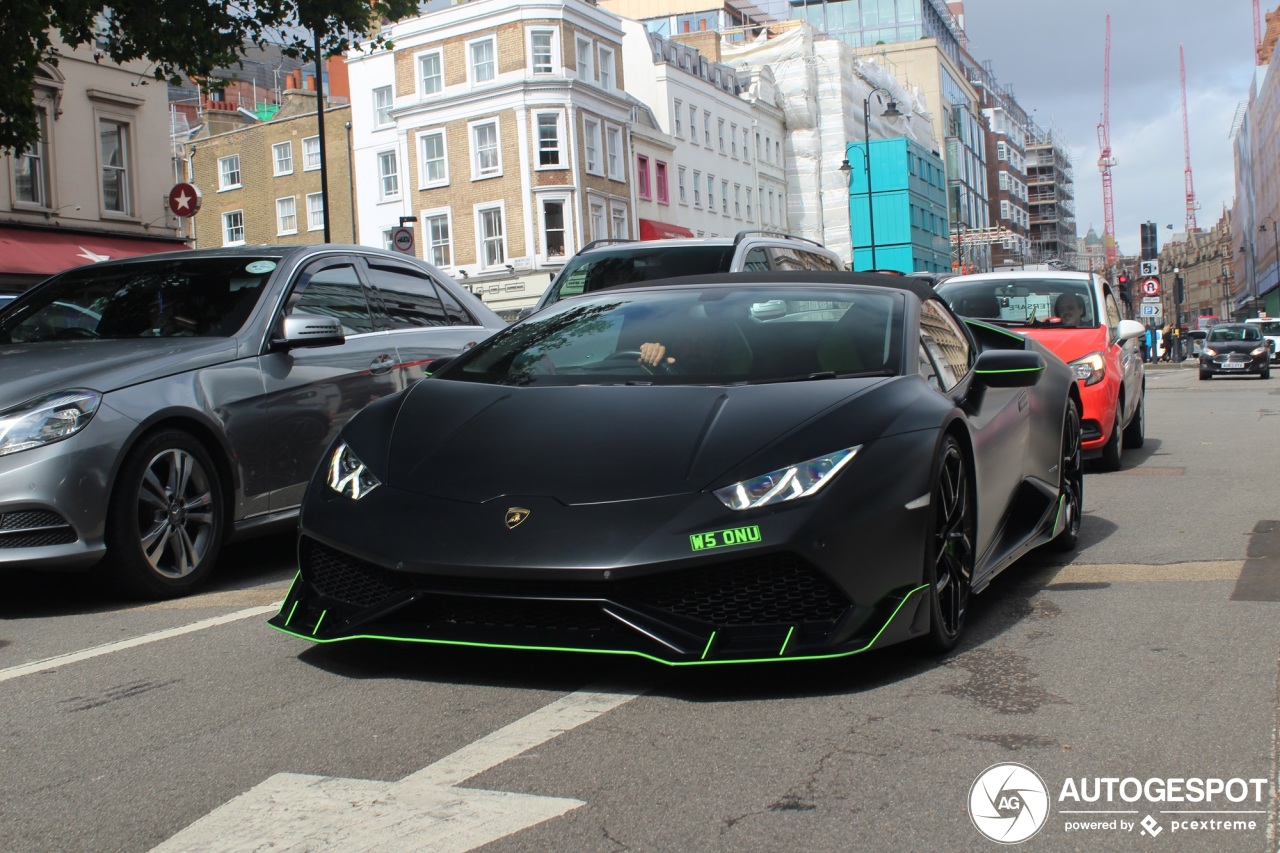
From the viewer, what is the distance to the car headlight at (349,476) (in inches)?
172

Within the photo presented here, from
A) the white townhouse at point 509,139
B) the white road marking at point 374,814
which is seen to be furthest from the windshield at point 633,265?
the white townhouse at point 509,139

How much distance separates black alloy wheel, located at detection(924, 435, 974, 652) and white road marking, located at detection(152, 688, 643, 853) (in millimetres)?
1462

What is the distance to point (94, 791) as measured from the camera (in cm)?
326

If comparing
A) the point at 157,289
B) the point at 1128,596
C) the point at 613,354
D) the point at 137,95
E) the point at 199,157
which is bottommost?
the point at 1128,596

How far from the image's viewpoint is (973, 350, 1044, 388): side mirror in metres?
5.28

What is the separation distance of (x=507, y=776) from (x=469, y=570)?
78 centimetres

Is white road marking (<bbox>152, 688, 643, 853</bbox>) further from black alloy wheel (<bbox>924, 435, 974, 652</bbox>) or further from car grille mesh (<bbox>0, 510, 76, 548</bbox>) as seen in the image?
car grille mesh (<bbox>0, 510, 76, 548</bbox>)

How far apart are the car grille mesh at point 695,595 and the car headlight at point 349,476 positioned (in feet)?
1.65

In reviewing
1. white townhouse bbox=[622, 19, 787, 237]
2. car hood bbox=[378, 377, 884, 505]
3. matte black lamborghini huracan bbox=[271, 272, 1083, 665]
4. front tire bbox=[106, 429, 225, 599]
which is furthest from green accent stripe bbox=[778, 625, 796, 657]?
white townhouse bbox=[622, 19, 787, 237]

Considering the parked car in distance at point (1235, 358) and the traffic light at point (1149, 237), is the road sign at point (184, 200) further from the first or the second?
the traffic light at point (1149, 237)

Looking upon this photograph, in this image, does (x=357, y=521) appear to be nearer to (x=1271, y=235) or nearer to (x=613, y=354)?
(x=613, y=354)

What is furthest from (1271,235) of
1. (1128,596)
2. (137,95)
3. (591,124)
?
(1128,596)

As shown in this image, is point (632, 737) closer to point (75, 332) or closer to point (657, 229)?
point (75, 332)

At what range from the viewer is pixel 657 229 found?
55.2 m
